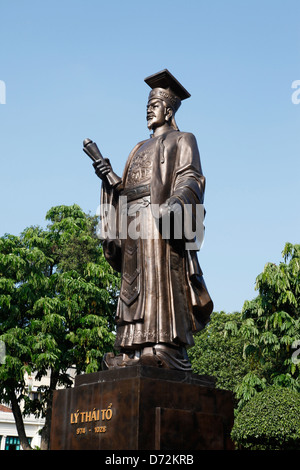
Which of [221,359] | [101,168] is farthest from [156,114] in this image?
[221,359]

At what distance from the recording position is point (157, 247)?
623 centimetres

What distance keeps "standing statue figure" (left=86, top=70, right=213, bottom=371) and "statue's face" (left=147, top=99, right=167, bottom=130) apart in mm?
13

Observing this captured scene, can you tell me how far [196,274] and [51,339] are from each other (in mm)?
13987

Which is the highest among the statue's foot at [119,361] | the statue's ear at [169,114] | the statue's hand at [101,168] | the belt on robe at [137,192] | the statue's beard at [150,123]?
the statue's ear at [169,114]

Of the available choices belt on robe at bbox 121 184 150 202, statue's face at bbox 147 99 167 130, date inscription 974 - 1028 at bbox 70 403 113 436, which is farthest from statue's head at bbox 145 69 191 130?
date inscription 974 - 1028 at bbox 70 403 113 436

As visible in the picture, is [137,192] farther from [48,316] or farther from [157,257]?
[48,316]

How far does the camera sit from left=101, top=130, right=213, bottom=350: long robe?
5.98 meters

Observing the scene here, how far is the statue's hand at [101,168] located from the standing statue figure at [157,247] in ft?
0.04

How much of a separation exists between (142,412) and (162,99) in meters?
3.93

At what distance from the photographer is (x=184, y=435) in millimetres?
5242

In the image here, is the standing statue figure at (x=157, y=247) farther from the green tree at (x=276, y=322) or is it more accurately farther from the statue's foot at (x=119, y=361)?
the green tree at (x=276, y=322)

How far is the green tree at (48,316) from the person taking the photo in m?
19.3

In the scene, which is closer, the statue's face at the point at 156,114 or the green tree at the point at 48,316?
the statue's face at the point at 156,114

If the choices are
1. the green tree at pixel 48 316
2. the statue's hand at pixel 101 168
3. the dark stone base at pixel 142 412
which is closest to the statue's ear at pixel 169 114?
the statue's hand at pixel 101 168
